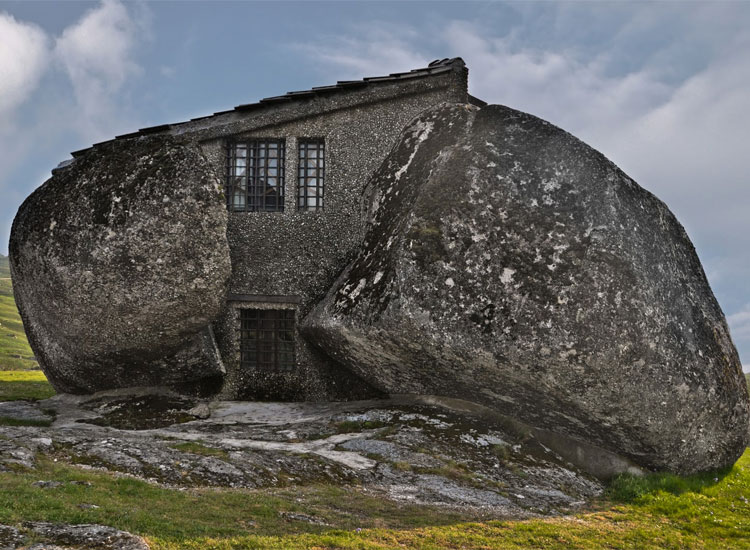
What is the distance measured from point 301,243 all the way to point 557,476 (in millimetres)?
9133

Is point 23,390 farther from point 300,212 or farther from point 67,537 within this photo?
point 67,537

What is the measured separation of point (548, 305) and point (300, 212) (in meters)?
8.08

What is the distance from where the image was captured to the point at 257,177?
18.8 metres

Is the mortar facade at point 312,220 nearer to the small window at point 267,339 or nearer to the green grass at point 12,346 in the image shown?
the small window at point 267,339

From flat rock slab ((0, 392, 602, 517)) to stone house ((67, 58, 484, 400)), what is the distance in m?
1.71

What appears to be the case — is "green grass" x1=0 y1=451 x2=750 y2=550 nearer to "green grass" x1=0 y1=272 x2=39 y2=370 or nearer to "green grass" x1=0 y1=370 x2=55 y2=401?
"green grass" x1=0 y1=370 x2=55 y2=401

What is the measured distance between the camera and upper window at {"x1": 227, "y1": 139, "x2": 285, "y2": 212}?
18.8 m

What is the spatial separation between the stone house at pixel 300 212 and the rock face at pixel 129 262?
1630mm

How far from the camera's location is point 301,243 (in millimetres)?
18141

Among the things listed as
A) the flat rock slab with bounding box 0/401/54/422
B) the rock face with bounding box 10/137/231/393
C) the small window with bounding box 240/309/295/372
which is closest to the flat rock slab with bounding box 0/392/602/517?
the flat rock slab with bounding box 0/401/54/422

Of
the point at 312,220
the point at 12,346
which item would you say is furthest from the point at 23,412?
the point at 12,346

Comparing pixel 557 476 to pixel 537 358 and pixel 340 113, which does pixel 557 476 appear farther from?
pixel 340 113

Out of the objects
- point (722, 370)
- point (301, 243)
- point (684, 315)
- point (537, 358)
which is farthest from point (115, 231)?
point (722, 370)

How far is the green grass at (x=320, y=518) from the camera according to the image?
25.7 ft
